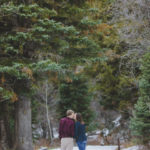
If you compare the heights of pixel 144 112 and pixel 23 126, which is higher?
pixel 144 112

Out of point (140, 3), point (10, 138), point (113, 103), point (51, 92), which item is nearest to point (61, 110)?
point (51, 92)

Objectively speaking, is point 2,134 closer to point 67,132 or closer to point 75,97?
point 67,132

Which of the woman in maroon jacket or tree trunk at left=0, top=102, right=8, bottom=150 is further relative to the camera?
tree trunk at left=0, top=102, right=8, bottom=150

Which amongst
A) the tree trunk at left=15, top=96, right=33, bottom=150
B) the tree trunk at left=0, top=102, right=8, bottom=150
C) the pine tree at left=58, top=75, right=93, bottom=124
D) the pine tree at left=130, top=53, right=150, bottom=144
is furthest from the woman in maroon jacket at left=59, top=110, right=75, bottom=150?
the pine tree at left=58, top=75, right=93, bottom=124

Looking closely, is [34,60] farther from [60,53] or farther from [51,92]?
[51,92]

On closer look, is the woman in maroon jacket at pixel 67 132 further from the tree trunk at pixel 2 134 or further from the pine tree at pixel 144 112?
the tree trunk at pixel 2 134

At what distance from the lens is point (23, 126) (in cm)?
972

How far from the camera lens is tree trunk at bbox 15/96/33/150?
9.65m

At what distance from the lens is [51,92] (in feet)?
82.6

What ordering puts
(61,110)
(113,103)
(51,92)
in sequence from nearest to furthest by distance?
(113,103) < (61,110) < (51,92)

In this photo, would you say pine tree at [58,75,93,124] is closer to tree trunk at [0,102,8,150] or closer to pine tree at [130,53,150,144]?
tree trunk at [0,102,8,150]

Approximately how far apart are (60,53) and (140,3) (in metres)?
4.27

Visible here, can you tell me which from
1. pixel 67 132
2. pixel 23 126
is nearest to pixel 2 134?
pixel 23 126

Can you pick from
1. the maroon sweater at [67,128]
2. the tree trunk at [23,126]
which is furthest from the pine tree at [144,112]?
the tree trunk at [23,126]
